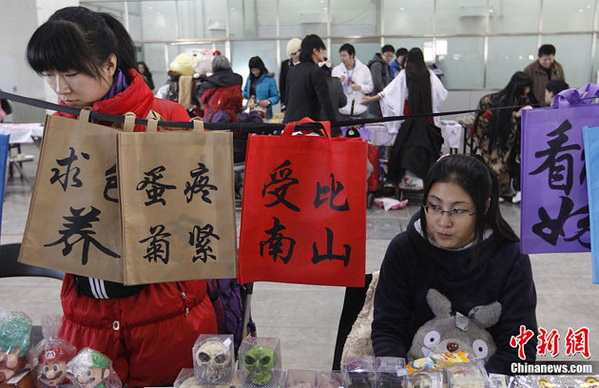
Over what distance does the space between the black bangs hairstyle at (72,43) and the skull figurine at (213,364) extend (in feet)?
2.45

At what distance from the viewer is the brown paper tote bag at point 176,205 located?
1.19 meters

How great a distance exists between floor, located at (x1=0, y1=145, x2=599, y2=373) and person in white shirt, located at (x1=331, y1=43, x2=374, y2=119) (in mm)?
2593

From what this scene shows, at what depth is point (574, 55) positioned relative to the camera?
33.0 feet

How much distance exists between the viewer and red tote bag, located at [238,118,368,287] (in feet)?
4.08

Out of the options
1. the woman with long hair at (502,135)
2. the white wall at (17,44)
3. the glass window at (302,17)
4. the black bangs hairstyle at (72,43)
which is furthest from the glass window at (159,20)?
the black bangs hairstyle at (72,43)

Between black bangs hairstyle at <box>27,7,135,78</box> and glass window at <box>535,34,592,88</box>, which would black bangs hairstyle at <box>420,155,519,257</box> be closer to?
black bangs hairstyle at <box>27,7,135,78</box>

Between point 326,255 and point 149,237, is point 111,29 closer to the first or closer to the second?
point 149,237

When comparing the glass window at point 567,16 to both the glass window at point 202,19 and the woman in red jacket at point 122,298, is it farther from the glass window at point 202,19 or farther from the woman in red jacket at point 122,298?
the woman in red jacket at point 122,298

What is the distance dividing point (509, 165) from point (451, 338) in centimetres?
464

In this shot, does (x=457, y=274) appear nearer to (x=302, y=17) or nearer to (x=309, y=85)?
(x=309, y=85)

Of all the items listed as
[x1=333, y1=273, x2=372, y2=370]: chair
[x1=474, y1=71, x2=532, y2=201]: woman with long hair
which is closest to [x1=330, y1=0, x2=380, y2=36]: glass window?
[x1=474, y1=71, x2=532, y2=201]: woman with long hair

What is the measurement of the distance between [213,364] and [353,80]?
5955 mm

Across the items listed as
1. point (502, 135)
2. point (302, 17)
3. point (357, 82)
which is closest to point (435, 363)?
point (502, 135)

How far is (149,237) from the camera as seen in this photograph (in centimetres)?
123
